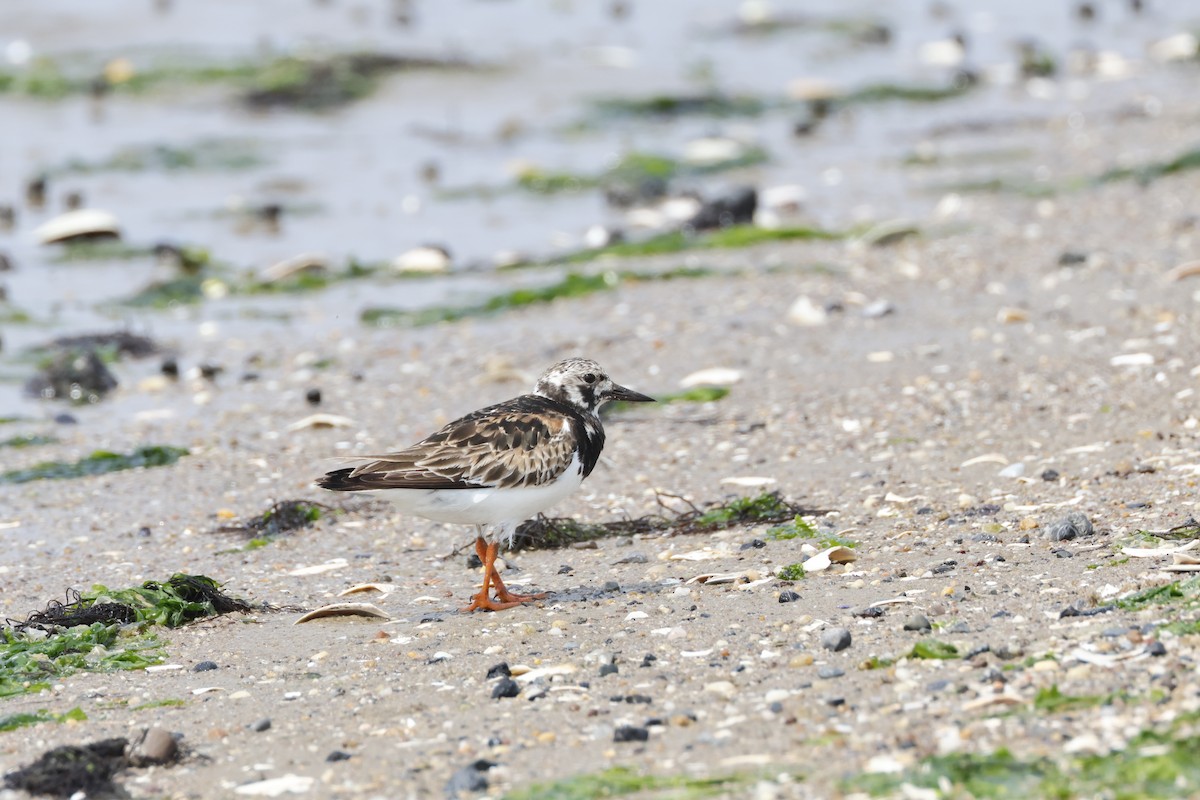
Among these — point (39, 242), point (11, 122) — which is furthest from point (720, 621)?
point (11, 122)

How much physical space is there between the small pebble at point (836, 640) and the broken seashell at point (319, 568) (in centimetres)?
249

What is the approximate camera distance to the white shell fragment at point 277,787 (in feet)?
12.9

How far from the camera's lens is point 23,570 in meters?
6.46

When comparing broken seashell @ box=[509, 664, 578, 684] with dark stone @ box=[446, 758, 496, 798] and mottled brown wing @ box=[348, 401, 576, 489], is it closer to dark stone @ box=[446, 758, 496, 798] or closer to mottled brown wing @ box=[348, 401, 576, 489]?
dark stone @ box=[446, 758, 496, 798]

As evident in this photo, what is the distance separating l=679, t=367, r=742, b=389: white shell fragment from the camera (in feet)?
28.1

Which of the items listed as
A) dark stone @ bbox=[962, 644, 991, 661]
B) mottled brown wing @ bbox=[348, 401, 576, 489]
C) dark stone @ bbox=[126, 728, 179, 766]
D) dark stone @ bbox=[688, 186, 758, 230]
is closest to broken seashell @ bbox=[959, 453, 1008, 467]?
mottled brown wing @ bbox=[348, 401, 576, 489]

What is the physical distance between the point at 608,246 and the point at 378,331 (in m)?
2.37

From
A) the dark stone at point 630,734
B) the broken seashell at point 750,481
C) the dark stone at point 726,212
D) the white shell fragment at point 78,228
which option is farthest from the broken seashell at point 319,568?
the white shell fragment at point 78,228

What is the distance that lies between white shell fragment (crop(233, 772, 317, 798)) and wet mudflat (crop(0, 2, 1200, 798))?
0.5 inches

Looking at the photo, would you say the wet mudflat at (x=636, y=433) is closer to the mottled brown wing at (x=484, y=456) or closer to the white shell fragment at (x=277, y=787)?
the white shell fragment at (x=277, y=787)

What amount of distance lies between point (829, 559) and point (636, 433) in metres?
2.53

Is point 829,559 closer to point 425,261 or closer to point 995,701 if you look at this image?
point 995,701

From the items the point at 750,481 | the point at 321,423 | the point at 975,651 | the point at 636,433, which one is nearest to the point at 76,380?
the point at 321,423

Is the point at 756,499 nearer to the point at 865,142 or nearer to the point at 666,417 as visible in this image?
the point at 666,417
